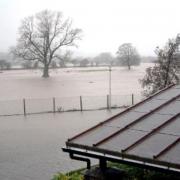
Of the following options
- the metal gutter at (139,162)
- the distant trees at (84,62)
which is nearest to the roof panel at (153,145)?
the metal gutter at (139,162)

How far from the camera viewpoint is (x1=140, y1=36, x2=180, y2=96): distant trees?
26109mm

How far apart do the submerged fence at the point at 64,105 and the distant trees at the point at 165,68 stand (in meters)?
3.36

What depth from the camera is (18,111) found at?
29516 mm

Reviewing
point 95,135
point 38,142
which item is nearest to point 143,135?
point 95,135

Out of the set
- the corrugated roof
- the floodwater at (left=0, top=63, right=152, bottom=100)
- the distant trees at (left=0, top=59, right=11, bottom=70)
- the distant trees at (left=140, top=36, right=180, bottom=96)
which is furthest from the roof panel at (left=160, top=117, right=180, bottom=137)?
the distant trees at (left=0, top=59, right=11, bottom=70)

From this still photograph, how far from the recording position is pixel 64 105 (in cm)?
3161

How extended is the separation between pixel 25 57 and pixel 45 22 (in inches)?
304

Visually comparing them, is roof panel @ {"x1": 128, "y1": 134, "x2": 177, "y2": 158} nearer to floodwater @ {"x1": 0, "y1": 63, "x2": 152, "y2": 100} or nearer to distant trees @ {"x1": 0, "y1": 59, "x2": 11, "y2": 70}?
floodwater @ {"x1": 0, "y1": 63, "x2": 152, "y2": 100}

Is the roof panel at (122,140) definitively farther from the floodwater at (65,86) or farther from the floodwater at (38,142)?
the floodwater at (65,86)

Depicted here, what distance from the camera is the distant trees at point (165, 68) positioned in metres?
26.1

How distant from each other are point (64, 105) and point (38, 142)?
13.6 m

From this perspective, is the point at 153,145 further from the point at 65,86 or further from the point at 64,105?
the point at 65,86

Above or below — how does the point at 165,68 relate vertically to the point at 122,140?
above

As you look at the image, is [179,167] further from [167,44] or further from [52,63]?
[52,63]
